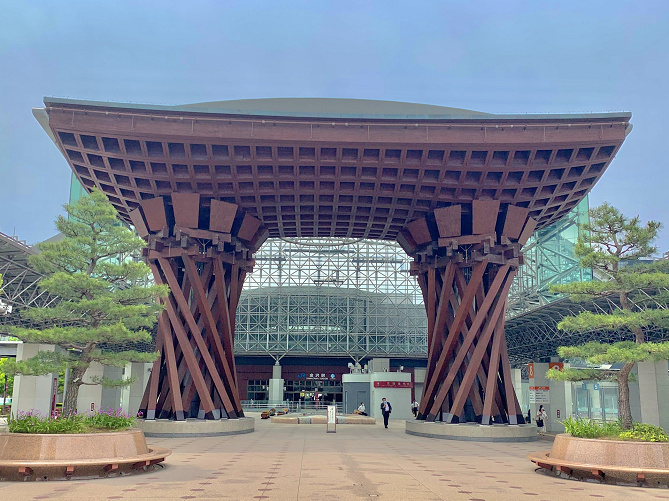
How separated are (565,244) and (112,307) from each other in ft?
135

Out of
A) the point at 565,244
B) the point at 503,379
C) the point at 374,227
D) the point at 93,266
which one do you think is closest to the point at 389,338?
the point at 565,244

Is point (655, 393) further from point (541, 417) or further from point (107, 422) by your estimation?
point (107, 422)

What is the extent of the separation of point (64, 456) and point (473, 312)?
17.4 m

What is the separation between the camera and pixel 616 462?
11.3 m

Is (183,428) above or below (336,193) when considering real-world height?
below

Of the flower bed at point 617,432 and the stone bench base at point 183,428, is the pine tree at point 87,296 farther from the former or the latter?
the flower bed at point 617,432

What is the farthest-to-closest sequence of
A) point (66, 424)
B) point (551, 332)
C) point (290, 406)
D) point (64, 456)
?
1. point (290, 406)
2. point (551, 332)
3. point (66, 424)
4. point (64, 456)

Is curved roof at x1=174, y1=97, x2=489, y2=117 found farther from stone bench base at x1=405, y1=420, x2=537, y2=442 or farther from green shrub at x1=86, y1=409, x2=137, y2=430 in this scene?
green shrub at x1=86, y1=409, x2=137, y2=430

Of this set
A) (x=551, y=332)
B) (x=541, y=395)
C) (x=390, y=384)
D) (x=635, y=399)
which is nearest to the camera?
(x=635, y=399)

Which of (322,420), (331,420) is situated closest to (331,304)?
(322,420)

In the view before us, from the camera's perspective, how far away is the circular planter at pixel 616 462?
1088 centimetres

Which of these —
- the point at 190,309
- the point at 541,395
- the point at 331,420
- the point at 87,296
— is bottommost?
the point at 331,420

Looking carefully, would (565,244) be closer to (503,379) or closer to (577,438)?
(503,379)

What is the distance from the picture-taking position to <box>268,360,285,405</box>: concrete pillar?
198 feet
